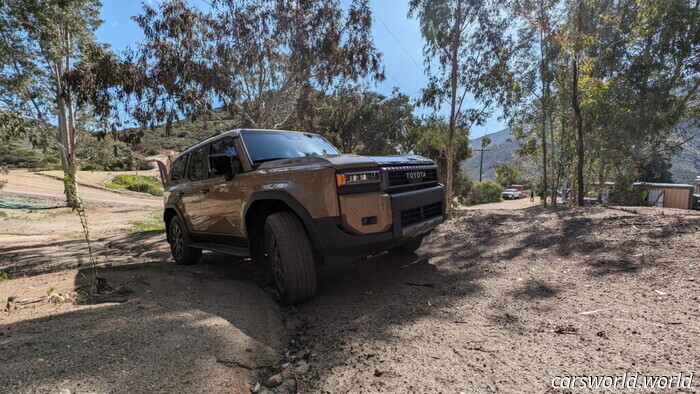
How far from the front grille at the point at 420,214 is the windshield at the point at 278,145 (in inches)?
62.9

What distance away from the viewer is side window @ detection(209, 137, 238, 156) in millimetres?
4312

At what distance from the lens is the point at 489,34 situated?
39.6 ft

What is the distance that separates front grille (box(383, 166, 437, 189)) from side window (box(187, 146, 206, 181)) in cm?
289

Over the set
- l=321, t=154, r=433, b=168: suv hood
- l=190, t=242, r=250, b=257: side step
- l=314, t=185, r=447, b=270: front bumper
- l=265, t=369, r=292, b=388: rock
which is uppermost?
l=321, t=154, r=433, b=168: suv hood

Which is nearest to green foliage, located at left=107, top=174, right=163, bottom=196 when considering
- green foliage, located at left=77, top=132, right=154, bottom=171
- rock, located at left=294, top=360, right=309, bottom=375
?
green foliage, located at left=77, top=132, right=154, bottom=171

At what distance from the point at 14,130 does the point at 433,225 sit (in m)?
5.56

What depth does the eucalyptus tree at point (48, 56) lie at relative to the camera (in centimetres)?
933

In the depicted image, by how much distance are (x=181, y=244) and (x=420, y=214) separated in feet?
12.8

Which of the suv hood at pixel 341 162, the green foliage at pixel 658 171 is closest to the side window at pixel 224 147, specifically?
the suv hood at pixel 341 162

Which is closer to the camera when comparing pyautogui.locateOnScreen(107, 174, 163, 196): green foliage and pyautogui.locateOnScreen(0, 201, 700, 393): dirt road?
pyautogui.locateOnScreen(0, 201, 700, 393): dirt road

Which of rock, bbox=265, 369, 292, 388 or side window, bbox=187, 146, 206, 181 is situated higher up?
side window, bbox=187, 146, 206, 181

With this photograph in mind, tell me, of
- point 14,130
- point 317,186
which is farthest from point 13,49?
point 317,186

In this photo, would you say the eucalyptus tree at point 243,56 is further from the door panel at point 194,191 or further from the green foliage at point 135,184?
the green foliage at point 135,184

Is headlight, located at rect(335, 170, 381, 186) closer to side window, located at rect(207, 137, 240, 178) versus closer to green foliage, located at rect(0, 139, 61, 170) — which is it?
side window, located at rect(207, 137, 240, 178)
